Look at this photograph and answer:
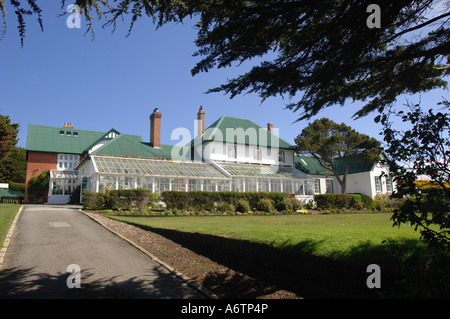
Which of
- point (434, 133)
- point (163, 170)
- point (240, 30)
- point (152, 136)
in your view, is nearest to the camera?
point (434, 133)

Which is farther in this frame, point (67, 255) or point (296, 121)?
point (67, 255)

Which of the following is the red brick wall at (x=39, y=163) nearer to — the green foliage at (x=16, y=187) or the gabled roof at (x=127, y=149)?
the green foliage at (x=16, y=187)

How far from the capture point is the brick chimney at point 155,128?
34.7 m

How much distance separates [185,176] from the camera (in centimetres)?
2583

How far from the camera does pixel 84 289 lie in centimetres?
509

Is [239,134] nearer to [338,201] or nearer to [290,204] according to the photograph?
[290,204]

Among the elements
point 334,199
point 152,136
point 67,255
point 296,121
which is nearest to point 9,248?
point 67,255

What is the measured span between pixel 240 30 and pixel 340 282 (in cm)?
420

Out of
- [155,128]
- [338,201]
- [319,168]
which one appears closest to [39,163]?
[155,128]

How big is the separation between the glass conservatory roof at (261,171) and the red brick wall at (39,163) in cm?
2228

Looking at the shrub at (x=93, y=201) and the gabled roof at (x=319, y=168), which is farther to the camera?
the gabled roof at (x=319, y=168)

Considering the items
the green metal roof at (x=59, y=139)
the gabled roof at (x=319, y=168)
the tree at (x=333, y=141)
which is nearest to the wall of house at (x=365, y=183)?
the gabled roof at (x=319, y=168)

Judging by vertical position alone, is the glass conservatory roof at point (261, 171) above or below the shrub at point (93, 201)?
above
